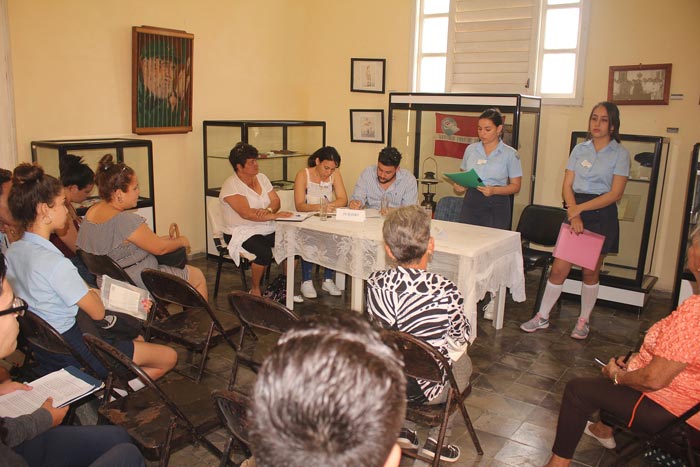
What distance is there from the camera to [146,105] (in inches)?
219

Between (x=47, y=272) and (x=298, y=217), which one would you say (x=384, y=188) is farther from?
(x=47, y=272)

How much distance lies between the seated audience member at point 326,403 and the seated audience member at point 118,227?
2.77 meters

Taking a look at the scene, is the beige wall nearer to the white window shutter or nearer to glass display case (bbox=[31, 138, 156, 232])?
glass display case (bbox=[31, 138, 156, 232])

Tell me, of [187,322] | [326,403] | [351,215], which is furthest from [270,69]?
[326,403]

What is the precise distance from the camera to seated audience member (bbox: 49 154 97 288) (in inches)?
151

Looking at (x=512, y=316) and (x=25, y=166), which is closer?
(x=25, y=166)

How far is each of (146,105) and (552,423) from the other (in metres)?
4.48

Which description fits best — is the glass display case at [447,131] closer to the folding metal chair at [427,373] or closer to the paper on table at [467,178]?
the paper on table at [467,178]

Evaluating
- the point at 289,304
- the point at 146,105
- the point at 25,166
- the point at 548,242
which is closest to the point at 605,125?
the point at 548,242

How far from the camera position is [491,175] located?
15.2 ft

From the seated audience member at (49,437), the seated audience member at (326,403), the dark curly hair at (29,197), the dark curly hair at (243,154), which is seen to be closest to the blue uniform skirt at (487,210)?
the dark curly hair at (243,154)

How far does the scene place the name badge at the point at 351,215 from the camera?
4.36 meters

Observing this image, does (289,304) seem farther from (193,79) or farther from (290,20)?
(290,20)

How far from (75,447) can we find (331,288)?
3.36 metres
